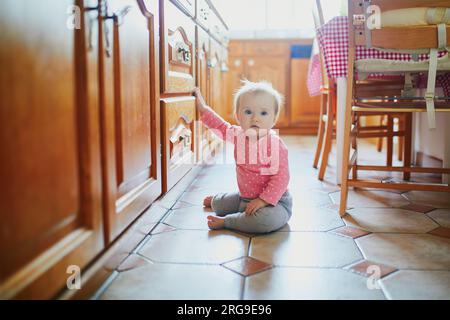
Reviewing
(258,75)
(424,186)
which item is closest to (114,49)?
(424,186)

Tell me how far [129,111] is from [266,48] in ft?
11.9

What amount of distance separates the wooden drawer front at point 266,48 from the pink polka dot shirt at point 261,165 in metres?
3.14

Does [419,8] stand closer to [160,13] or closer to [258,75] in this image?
[160,13]

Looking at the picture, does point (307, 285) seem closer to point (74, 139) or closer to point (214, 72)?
point (74, 139)

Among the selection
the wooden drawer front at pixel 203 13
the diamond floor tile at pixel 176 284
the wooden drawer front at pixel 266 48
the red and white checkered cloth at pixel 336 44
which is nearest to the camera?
the diamond floor tile at pixel 176 284

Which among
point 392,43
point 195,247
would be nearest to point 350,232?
point 195,247

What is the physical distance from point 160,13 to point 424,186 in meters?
1.16

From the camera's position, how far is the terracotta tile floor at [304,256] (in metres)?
1.11

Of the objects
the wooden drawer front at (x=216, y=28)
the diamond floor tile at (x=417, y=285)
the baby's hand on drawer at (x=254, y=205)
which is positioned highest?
the wooden drawer front at (x=216, y=28)

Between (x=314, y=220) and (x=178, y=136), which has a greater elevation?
(x=178, y=136)

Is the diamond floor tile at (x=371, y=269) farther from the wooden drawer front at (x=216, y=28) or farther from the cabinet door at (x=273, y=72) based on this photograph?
the cabinet door at (x=273, y=72)

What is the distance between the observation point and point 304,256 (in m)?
1.35

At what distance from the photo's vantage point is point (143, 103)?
145 cm

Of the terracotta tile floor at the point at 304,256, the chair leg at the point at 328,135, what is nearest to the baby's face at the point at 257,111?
the terracotta tile floor at the point at 304,256
